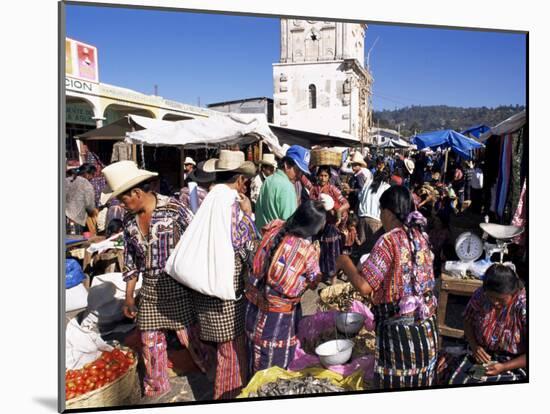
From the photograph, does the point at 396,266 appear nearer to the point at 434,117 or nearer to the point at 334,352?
the point at 334,352

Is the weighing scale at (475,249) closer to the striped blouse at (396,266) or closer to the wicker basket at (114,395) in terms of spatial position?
the striped blouse at (396,266)

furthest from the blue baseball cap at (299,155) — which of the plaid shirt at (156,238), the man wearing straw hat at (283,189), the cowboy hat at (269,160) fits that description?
the plaid shirt at (156,238)

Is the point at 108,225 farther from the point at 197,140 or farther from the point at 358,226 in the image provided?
the point at 358,226

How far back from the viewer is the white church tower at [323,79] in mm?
3730

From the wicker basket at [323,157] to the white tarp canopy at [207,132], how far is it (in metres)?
0.37

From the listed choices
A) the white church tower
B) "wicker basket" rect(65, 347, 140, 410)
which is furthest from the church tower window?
"wicker basket" rect(65, 347, 140, 410)

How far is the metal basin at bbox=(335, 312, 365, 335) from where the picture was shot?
3799 millimetres

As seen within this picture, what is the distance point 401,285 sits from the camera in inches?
129

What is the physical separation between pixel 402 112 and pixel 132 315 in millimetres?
2627

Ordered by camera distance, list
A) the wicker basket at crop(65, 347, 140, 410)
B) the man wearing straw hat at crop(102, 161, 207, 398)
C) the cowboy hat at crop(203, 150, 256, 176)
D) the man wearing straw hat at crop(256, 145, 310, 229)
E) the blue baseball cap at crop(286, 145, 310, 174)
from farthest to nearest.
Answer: the blue baseball cap at crop(286, 145, 310, 174) < the man wearing straw hat at crop(256, 145, 310, 229) < the cowboy hat at crop(203, 150, 256, 176) < the man wearing straw hat at crop(102, 161, 207, 398) < the wicker basket at crop(65, 347, 140, 410)

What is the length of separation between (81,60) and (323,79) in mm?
1852

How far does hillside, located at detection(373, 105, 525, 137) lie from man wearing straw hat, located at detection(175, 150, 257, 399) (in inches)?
49.8

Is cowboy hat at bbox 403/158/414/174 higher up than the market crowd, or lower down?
higher up

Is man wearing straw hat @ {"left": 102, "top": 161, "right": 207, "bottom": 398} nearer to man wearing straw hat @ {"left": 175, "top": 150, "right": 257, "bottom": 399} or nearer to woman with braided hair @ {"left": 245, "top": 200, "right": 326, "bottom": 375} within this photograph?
man wearing straw hat @ {"left": 175, "top": 150, "right": 257, "bottom": 399}
